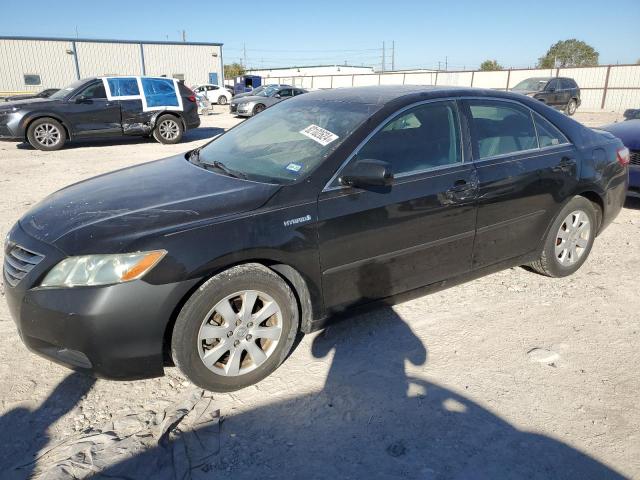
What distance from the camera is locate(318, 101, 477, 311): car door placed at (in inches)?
113

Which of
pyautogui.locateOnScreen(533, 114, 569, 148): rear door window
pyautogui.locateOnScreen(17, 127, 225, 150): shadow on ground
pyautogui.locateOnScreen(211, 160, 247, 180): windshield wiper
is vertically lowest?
pyautogui.locateOnScreen(17, 127, 225, 150): shadow on ground

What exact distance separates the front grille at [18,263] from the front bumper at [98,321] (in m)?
0.04

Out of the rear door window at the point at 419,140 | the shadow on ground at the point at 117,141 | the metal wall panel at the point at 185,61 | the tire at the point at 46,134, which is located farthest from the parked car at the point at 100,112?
the metal wall panel at the point at 185,61

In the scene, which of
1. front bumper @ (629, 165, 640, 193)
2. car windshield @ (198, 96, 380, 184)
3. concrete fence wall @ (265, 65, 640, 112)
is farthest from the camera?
concrete fence wall @ (265, 65, 640, 112)

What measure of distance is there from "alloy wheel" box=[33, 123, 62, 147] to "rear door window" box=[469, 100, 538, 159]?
34.0 ft

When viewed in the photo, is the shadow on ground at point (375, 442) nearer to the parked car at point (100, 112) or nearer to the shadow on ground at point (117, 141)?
the parked car at point (100, 112)

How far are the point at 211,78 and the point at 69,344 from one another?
38568mm

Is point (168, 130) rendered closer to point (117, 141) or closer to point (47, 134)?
point (117, 141)

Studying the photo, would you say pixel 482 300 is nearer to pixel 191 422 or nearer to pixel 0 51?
pixel 191 422

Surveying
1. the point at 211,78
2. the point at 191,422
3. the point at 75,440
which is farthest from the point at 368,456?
the point at 211,78

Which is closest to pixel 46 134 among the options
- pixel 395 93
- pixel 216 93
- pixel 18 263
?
pixel 18 263

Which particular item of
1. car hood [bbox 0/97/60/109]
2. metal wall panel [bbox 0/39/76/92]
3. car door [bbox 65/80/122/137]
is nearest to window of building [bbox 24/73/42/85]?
metal wall panel [bbox 0/39/76/92]

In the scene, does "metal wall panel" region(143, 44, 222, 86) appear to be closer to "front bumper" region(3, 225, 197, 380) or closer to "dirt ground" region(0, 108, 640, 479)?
"dirt ground" region(0, 108, 640, 479)

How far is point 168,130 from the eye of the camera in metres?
12.4
